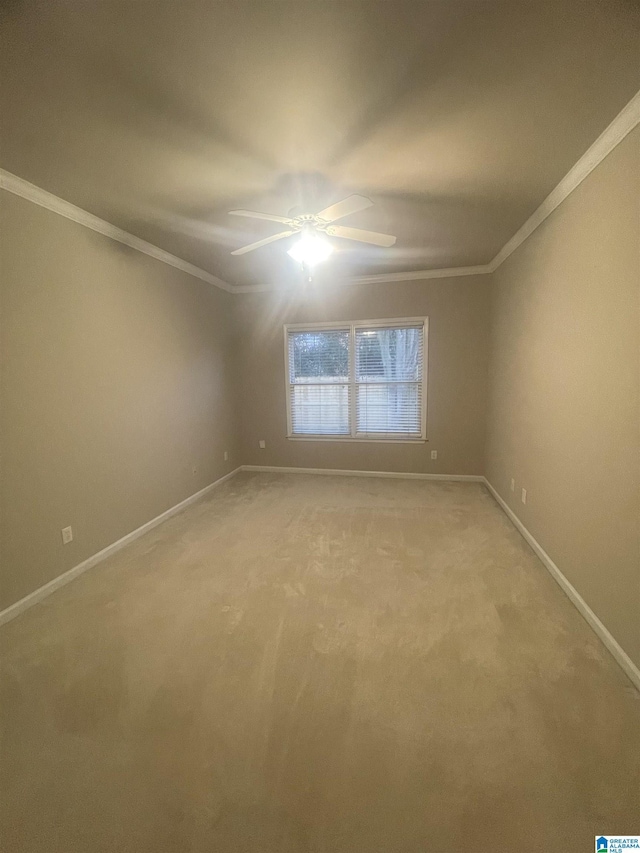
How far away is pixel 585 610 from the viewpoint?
200cm

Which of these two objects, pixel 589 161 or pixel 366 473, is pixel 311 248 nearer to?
pixel 589 161

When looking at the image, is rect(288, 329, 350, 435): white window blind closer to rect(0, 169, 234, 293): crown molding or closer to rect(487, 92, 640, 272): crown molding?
rect(0, 169, 234, 293): crown molding

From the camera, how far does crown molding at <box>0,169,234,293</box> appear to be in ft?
6.78

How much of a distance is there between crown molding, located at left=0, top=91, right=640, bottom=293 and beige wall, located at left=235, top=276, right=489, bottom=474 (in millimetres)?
109

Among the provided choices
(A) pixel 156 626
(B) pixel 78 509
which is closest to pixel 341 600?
(A) pixel 156 626

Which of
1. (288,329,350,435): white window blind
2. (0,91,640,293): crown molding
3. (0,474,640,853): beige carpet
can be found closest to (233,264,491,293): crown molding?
(0,91,640,293): crown molding

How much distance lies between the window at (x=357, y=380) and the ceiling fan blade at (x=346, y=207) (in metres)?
2.29

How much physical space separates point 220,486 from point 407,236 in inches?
137

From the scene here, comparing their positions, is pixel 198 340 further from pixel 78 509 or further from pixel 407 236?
pixel 407 236

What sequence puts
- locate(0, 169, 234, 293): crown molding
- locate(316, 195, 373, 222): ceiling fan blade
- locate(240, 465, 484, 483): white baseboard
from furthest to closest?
locate(240, 465, 484, 483): white baseboard
locate(0, 169, 234, 293): crown molding
locate(316, 195, 373, 222): ceiling fan blade

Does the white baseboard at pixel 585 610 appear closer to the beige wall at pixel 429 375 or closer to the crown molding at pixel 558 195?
the beige wall at pixel 429 375

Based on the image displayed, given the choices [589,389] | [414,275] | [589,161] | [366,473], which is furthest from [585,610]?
[414,275]

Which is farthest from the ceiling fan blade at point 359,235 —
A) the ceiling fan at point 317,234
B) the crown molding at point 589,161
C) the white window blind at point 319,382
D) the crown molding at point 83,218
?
the white window blind at point 319,382

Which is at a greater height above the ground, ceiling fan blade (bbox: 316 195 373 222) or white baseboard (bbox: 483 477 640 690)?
ceiling fan blade (bbox: 316 195 373 222)
